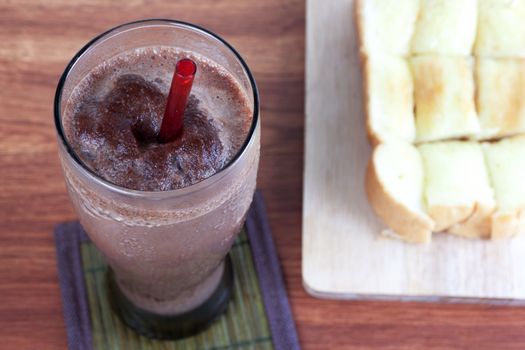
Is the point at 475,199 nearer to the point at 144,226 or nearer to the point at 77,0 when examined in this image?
the point at 144,226

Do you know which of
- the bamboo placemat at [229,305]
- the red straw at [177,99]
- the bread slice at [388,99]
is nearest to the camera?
the red straw at [177,99]

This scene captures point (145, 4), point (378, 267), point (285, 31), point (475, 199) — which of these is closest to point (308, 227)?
point (378, 267)

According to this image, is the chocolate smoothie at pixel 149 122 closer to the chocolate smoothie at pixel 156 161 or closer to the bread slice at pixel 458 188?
the chocolate smoothie at pixel 156 161

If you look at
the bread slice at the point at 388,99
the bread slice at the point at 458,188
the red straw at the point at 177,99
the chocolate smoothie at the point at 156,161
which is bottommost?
the bread slice at the point at 458,188

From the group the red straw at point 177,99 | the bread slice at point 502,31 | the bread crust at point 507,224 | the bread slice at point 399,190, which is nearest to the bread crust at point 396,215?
the bread slice at point 399,190

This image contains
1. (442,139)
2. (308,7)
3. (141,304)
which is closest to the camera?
(141,304)

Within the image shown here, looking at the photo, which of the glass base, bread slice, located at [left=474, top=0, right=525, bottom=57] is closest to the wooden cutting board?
the glass base
